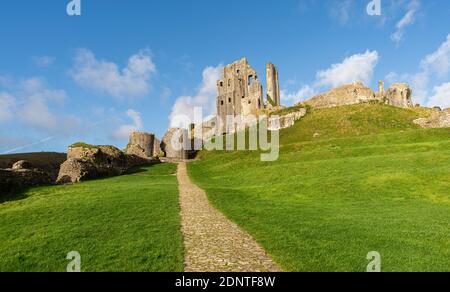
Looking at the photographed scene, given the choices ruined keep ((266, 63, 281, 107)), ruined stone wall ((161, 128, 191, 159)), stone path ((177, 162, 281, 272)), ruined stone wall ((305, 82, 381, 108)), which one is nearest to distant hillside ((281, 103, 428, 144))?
ruined stone wall ((305, 82, 381, 108))

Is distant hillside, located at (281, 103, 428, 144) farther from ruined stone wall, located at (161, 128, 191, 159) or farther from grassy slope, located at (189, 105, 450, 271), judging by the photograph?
ruined stone wall, located at (161, 128, 191, 159)

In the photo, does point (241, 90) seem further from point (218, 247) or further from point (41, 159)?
point (218, 247)

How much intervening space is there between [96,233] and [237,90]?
3797 inches

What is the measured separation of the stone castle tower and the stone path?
8478cm

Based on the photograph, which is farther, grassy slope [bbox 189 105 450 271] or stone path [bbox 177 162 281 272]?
grassy slope [bbox 189 105 450 271]

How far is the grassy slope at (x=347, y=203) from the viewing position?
12.7m

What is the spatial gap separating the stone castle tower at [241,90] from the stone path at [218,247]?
8478cm

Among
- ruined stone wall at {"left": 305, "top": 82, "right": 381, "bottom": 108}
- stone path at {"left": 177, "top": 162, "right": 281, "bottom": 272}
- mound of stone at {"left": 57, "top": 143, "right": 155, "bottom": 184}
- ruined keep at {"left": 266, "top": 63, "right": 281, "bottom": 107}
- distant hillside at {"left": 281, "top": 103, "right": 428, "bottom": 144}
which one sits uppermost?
ruined keep at {"left": 266, "top": 63, "right": 281, "bottom": 107}

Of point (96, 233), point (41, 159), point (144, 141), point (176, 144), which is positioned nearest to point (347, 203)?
point (96, 233)

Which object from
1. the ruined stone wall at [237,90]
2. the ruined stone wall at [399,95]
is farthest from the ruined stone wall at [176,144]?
the ruined stone wall at [399,95]

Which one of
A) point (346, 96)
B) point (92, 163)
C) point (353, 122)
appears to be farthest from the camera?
point (346, 96)

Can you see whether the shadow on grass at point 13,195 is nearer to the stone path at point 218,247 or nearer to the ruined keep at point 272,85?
the stone path at point 218,247

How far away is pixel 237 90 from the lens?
357 ft

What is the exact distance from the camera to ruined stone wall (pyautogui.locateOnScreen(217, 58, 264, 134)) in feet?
342
